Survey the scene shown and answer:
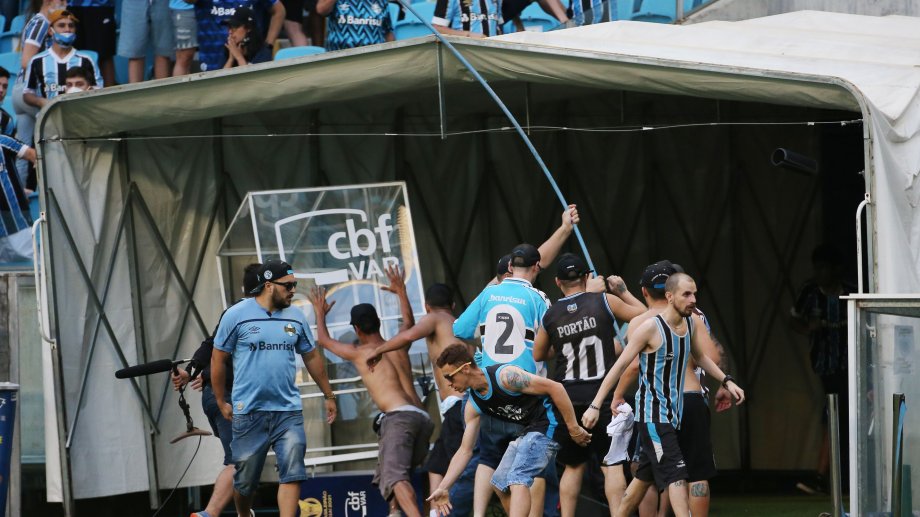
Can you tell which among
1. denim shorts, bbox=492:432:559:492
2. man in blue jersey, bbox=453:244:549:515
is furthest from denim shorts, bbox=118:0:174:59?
denim shorts, bbox=492:432:559:492

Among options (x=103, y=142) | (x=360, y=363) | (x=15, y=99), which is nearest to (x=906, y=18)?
(x=360, y=363)

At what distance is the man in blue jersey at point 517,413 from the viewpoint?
8.50 m

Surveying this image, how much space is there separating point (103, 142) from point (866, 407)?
6.16 m

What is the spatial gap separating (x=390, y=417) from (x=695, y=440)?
268 cm

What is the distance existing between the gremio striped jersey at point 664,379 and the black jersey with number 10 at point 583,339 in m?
0.73

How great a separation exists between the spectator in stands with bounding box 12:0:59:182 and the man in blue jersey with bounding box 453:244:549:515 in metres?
4.70

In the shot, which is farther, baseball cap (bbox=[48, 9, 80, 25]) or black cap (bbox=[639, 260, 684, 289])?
baseball cap (bbox=[48, 9, 80, 25])

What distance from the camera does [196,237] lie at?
1213 centimetres

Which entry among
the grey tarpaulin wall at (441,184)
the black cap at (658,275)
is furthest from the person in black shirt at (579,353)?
the grey tarpaulin wall at (441,184)

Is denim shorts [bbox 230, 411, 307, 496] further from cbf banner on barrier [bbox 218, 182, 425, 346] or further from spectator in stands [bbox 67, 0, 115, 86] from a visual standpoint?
spectator in stands [bbox 67, 0, 115, 86]

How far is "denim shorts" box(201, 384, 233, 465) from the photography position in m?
10.1

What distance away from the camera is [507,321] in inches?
366

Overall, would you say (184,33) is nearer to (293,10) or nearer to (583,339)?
(293,10)

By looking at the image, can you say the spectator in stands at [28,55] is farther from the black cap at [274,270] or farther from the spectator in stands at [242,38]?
the black cap at [274,270]
